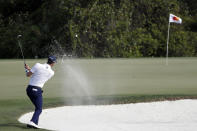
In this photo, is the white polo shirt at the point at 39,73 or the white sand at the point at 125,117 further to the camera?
the white sand at the point at 125,117

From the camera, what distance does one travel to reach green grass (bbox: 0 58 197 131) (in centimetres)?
1470

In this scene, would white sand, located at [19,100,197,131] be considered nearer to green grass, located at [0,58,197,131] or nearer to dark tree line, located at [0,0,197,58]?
green grass, located at [0,58,197,131]

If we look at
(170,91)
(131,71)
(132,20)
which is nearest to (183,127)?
(170,91)

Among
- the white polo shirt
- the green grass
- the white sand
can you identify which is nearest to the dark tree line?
the green grass

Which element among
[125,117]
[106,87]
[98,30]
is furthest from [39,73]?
[98,30]

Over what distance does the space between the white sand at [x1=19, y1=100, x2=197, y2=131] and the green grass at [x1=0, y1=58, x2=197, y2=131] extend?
786 mm

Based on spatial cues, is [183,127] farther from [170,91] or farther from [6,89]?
[6,89]

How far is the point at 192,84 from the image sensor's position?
20.0 meters

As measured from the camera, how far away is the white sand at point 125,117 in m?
10.6

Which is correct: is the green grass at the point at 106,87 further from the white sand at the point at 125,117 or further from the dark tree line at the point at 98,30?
the dark tree line at the point at 98,30

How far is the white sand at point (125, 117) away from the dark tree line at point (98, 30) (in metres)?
29.7

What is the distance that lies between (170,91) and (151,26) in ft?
96.9

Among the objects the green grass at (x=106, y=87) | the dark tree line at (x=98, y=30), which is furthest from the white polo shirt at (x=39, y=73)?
the dark tree line at (x=98, y=30)

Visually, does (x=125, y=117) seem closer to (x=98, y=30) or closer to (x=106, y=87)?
(x=106, y=87)
